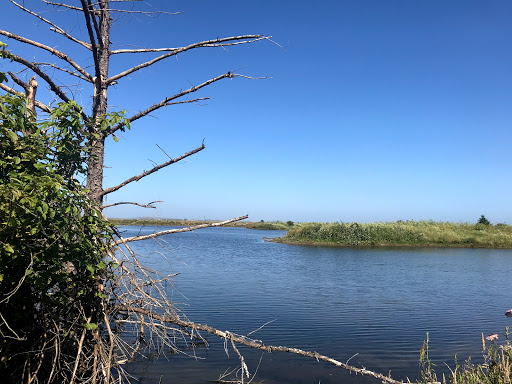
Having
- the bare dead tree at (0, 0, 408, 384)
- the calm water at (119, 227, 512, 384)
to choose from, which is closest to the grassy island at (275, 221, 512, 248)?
the calm water at (119, 227, 512, 384)

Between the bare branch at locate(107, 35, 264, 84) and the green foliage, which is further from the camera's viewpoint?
the bare branch at locate(107, 35, 264, 84)

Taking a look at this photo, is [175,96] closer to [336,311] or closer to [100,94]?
[100,94]

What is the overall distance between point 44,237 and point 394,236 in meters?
38.9

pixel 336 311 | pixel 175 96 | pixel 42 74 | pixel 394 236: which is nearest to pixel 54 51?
pixel 42 74

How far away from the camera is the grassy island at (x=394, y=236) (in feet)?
124

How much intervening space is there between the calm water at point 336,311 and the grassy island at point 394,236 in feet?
44.8

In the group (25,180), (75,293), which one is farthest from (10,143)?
(75,293)

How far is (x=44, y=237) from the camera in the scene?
344 cm

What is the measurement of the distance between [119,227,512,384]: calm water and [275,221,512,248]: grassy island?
13.6 m

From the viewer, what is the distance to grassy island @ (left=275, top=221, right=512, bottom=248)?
1489 inches

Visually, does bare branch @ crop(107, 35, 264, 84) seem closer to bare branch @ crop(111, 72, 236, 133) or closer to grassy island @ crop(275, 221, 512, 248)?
bare branch @ crop(111, 72, 236, 133)

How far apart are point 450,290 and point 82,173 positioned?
16334 mm

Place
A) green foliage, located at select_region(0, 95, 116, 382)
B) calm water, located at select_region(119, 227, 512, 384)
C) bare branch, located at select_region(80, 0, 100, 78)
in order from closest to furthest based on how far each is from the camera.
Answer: green foliage, located at select_region(0, 95, 116, 382), bare branch, located at select_region(80, 0, 100, 78), calm water, located at select_region(119, 227, 512, 384)

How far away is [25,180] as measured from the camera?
321cm
